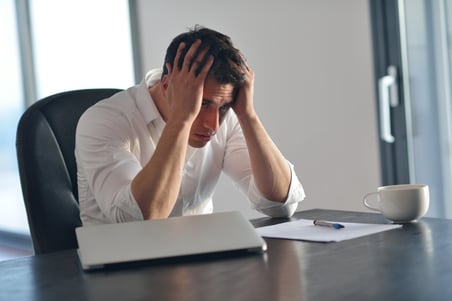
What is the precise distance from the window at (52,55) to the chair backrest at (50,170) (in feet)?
7.79

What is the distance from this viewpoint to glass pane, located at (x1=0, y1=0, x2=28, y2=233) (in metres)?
5.30

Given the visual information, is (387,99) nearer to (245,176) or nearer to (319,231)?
(245,176)

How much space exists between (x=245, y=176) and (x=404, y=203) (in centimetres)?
56

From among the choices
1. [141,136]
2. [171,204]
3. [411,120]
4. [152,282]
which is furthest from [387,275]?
[411,120]

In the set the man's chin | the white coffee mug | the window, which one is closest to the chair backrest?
the man's chin

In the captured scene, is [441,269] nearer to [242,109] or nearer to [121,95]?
[242,109]

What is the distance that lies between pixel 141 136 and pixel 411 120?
1429mm

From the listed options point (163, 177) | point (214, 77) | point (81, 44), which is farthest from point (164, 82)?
point (81, 44)

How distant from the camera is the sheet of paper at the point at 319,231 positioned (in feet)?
4.48

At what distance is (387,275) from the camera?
104cm

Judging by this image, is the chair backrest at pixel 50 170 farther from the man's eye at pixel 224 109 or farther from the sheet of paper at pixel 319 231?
the sheet of paper at pixel 319 231

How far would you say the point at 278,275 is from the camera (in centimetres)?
108

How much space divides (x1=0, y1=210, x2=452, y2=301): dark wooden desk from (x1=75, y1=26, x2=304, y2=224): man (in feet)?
1.08

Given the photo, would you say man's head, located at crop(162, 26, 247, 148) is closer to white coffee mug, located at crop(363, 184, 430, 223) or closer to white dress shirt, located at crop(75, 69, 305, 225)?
white dress shirt, located at crop(75, 69, 305, 225)
